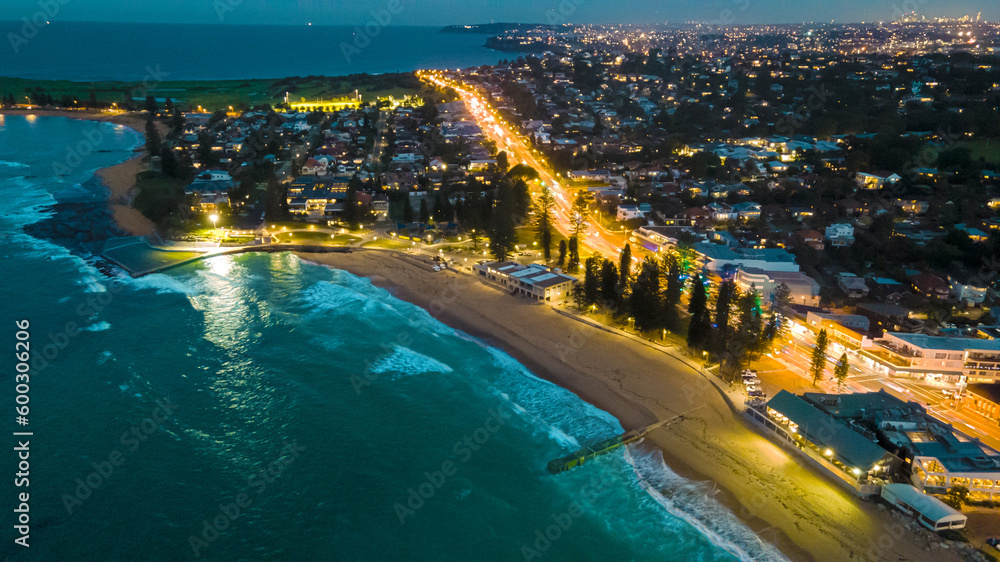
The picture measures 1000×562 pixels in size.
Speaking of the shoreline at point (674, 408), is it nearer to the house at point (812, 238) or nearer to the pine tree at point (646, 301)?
the pine tree at point (646, 301)

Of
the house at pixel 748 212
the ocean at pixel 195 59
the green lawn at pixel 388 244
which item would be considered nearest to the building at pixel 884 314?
the house at pixel 748 212

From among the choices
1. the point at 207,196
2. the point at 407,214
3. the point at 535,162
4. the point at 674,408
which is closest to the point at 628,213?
the point at 407,214

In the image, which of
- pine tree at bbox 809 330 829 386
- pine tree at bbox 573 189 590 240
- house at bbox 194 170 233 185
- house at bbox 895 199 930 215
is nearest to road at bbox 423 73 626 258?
pine tree at bbox 573 189 590 240

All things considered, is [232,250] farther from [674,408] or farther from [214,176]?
[674,408]

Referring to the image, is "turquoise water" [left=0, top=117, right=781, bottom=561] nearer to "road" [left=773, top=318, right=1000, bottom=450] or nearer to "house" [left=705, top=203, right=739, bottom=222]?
"road" [left=773, top=318, right=1000, bottom=450]

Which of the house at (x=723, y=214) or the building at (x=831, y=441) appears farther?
the house at (x=723, y=214)

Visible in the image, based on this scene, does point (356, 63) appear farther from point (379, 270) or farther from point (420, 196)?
point (379, 270)

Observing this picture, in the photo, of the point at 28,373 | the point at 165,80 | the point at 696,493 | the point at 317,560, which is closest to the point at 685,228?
the point at 696,493
